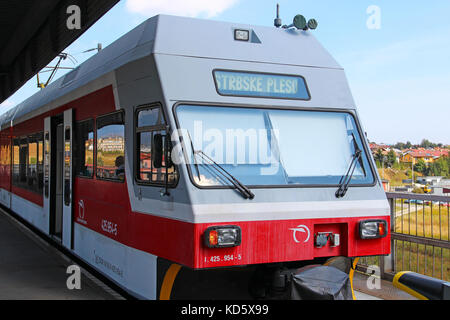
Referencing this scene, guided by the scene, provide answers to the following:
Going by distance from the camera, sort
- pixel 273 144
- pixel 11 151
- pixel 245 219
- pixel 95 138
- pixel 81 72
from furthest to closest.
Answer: pixel 11 151
pixel 81 72
pixel 95 138
pixel 273 144
pixel 245 219

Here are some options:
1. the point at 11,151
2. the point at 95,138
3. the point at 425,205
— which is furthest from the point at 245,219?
the point at 11,151

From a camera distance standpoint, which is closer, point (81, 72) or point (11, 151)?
point (81, 72)

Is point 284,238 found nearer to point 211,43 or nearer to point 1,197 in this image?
point 211,43

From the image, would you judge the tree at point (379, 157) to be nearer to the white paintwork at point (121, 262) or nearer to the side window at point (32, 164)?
the white paintwork at point (121, 262)

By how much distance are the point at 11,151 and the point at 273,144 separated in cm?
1239

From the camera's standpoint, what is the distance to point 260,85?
18.1 ft

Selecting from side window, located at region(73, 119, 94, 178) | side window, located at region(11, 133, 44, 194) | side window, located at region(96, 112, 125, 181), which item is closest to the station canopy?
side window, located at region(11, 133, 44, 194)

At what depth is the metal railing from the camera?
7.04 m

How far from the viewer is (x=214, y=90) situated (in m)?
5.28

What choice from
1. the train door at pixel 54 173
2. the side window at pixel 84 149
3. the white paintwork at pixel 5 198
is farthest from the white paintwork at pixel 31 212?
the side window at pixel 84 149

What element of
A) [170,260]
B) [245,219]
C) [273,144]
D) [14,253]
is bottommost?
[14,253]

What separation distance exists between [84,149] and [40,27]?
24.6ft

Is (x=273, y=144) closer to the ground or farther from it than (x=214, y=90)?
closer to the ground

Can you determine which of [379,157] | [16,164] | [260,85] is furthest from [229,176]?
[16,164]
